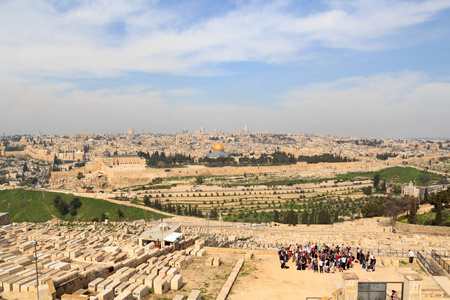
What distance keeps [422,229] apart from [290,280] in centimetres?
1411

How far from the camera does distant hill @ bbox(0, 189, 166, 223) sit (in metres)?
35.0

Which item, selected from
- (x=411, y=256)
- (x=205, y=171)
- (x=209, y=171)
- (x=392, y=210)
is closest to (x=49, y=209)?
(x=205, y=171)

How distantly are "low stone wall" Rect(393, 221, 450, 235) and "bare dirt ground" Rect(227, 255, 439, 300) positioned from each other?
31.0ft

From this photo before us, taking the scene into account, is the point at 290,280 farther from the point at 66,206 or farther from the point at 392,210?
the point at 66,206

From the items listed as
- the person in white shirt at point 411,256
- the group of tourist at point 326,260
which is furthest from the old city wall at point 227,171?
the person in white shirt at point 411,256

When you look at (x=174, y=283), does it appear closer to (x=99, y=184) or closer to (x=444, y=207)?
(x=444, y=207)

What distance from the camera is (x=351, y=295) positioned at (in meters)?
7.31

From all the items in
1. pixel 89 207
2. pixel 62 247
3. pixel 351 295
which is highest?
pixel 351 295

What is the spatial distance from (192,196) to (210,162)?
84.0 ft

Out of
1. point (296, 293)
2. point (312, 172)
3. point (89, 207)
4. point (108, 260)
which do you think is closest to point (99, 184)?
point (89, 207)

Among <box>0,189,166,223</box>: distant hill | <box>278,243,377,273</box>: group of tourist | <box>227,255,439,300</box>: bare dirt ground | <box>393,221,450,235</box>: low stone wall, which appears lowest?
<box>0,189,166,223</box>: distant hill

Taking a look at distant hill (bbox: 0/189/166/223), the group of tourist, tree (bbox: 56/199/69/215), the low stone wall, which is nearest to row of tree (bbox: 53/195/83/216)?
tree (bbox: 56/199/69/215)

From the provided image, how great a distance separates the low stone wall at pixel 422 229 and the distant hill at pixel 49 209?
20.4m

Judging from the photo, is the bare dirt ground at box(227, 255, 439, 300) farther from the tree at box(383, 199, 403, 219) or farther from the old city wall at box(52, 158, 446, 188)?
the old city wall at box(52, 158, 446, 188)
